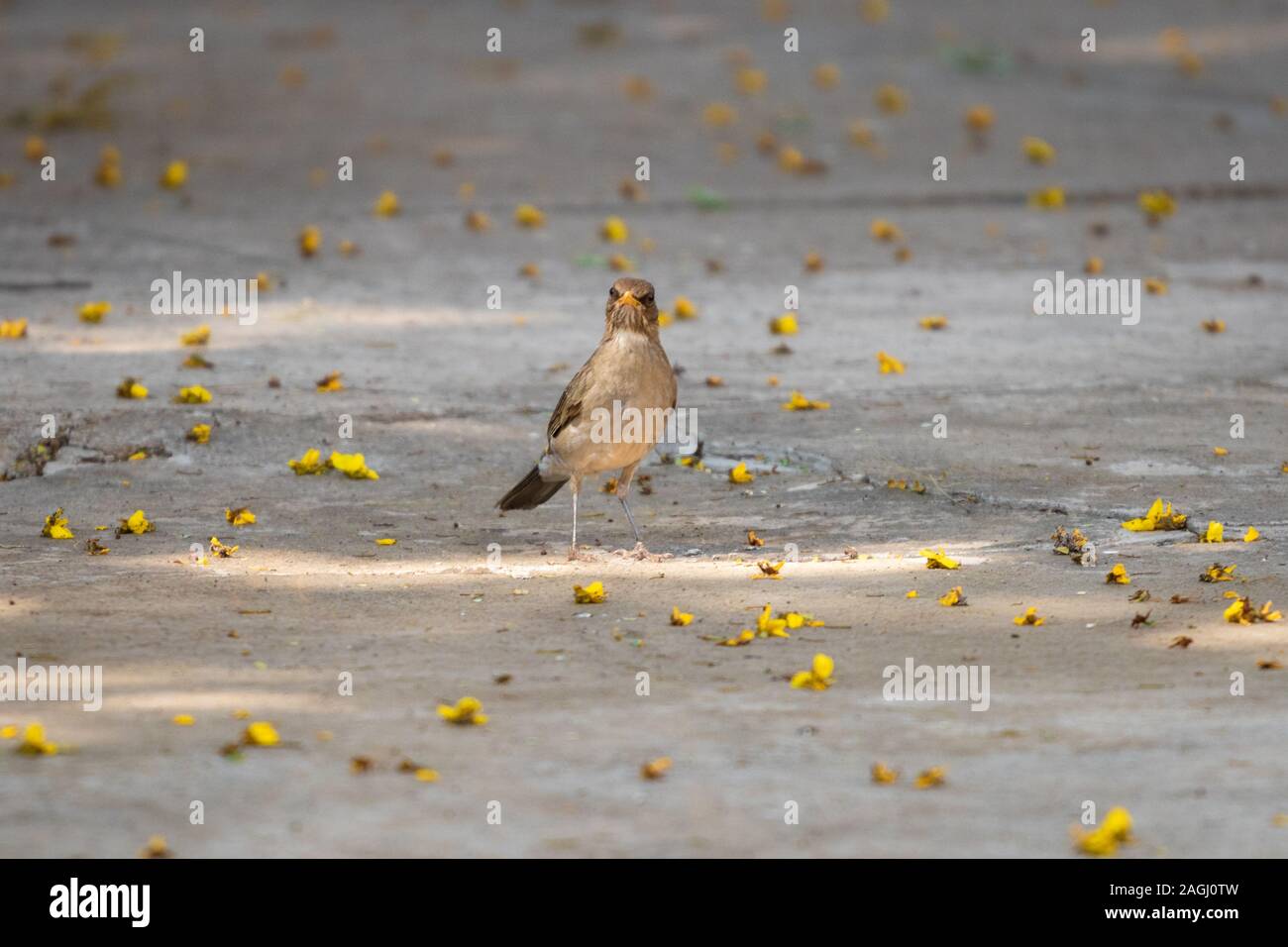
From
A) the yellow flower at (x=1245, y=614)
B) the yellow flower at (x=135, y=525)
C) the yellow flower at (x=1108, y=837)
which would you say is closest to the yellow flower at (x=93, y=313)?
the yellow flower at (x=135, y=525)

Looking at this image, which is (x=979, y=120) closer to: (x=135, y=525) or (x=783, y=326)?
(x=783, y=326)

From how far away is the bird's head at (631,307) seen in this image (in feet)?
20.7

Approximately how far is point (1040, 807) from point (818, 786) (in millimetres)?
476

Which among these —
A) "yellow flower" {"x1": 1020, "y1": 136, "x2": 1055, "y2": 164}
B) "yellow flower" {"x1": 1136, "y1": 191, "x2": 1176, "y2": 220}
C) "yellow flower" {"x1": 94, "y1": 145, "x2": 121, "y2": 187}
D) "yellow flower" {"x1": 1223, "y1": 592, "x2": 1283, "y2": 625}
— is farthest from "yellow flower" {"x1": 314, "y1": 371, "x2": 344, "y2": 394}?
"yellow flower" {"x1": 1020, "y1": 136, "x2": 1055, "y2": 164}

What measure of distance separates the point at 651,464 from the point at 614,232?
526 cm

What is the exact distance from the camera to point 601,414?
6305mm

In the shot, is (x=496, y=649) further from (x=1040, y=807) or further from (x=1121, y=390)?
(x=1121, y=390)

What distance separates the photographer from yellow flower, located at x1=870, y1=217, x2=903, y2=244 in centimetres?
1316

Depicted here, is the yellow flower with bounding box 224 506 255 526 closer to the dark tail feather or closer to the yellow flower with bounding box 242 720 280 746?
the dark tail feather

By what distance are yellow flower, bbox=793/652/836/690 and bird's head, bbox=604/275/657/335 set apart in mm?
1785

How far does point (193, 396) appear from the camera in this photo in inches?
324

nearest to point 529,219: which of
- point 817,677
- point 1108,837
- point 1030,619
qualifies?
point 1030,619

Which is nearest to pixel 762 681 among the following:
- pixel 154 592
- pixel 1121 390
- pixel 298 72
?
pixel 154 592

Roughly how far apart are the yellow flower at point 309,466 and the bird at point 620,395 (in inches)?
52.6
